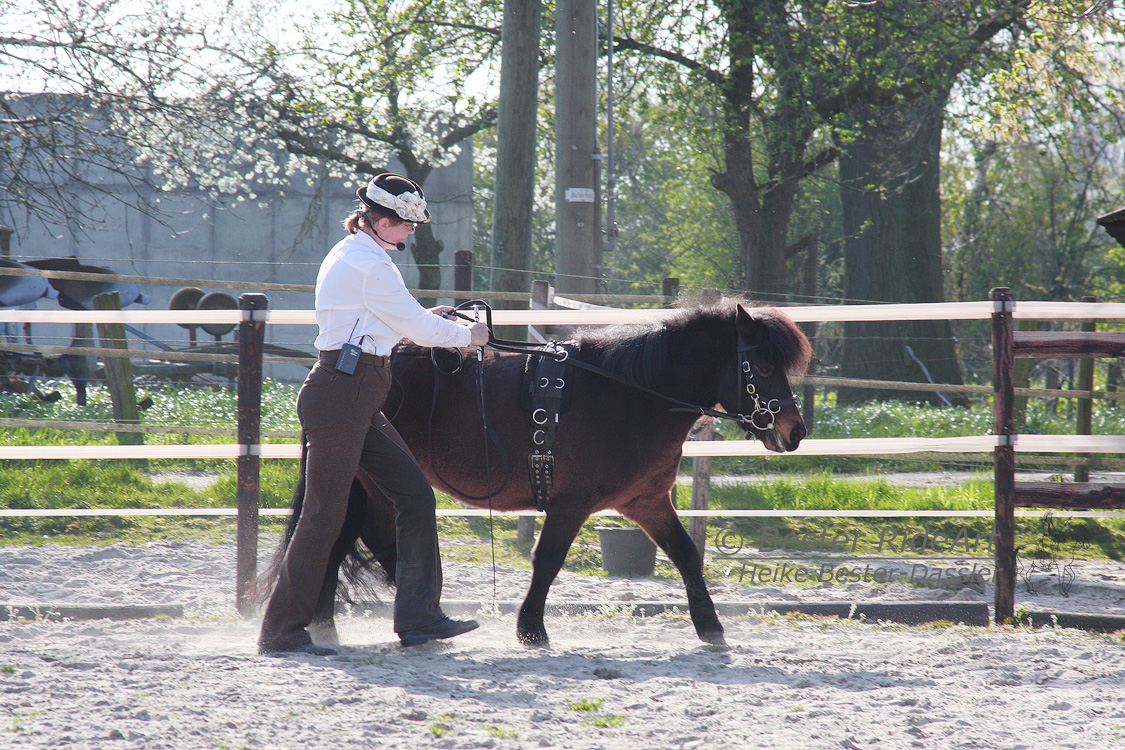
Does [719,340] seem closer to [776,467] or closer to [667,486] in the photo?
[667,486]

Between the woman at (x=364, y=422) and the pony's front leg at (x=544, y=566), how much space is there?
369mm

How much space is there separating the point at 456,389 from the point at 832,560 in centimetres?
319

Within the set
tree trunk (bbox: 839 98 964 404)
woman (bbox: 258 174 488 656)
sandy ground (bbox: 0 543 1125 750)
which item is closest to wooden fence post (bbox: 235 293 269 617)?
sandy ground (bbox: 0 543 1125 750)

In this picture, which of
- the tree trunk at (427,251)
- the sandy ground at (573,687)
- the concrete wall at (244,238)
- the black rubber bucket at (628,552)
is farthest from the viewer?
the tree trunk at (427,251)

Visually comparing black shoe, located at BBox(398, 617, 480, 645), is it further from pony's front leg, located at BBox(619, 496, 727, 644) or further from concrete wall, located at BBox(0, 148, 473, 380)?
concrete wall, located at BBox(0, 148, 473, 380)

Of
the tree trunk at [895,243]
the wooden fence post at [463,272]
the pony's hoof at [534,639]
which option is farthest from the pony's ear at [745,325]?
the tree trunk at [895,243]

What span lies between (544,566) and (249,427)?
173cm

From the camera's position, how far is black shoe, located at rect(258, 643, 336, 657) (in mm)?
3551

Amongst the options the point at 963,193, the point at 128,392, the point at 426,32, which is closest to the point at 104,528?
the point at 128,392

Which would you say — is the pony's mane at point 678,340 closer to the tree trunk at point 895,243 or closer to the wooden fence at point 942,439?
the wooden fence at point 942,439

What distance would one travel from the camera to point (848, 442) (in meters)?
4.93

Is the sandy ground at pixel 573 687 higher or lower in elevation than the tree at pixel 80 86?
lower

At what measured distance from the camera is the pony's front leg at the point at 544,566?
3.95 m

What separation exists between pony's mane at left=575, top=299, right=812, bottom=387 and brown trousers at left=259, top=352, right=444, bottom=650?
0.99 metres
